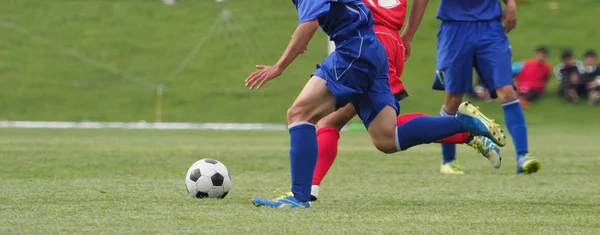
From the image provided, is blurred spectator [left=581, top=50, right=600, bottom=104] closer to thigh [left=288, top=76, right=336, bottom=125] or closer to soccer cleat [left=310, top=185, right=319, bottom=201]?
soccer cleat [left=310, top=185, right=319, bottom=201]

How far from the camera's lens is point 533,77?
25.5 m

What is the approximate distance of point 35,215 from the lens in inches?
245

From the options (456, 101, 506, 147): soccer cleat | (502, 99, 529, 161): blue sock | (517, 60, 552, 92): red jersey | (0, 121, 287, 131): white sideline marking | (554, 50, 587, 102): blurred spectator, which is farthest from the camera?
(554, 50, 587, 102): blurred spectator

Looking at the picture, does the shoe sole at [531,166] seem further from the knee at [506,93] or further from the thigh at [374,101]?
the thigh at [374,101]

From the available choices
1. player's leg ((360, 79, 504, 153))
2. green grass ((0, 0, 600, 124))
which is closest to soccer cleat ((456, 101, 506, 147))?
player's leg ((360, 79, 504, 153))

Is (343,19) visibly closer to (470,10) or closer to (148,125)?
(470,10)

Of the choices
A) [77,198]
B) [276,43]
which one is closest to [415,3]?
[77,198]

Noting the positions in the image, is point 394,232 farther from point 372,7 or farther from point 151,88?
point 151,88

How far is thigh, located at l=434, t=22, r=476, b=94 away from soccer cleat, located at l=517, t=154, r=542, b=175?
87cm

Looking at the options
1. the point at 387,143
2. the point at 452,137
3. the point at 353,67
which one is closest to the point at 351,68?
the point at 353,67

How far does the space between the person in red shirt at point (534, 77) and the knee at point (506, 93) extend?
14891mm

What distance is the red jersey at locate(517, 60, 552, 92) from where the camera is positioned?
82.3 feet

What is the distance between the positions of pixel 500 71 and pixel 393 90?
6.77 feet

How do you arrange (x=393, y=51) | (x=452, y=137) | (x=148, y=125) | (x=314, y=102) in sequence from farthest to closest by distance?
(x=148, y=125) → (x=393, y=51) → (x=452, y=137) → (x=314, y=102)
